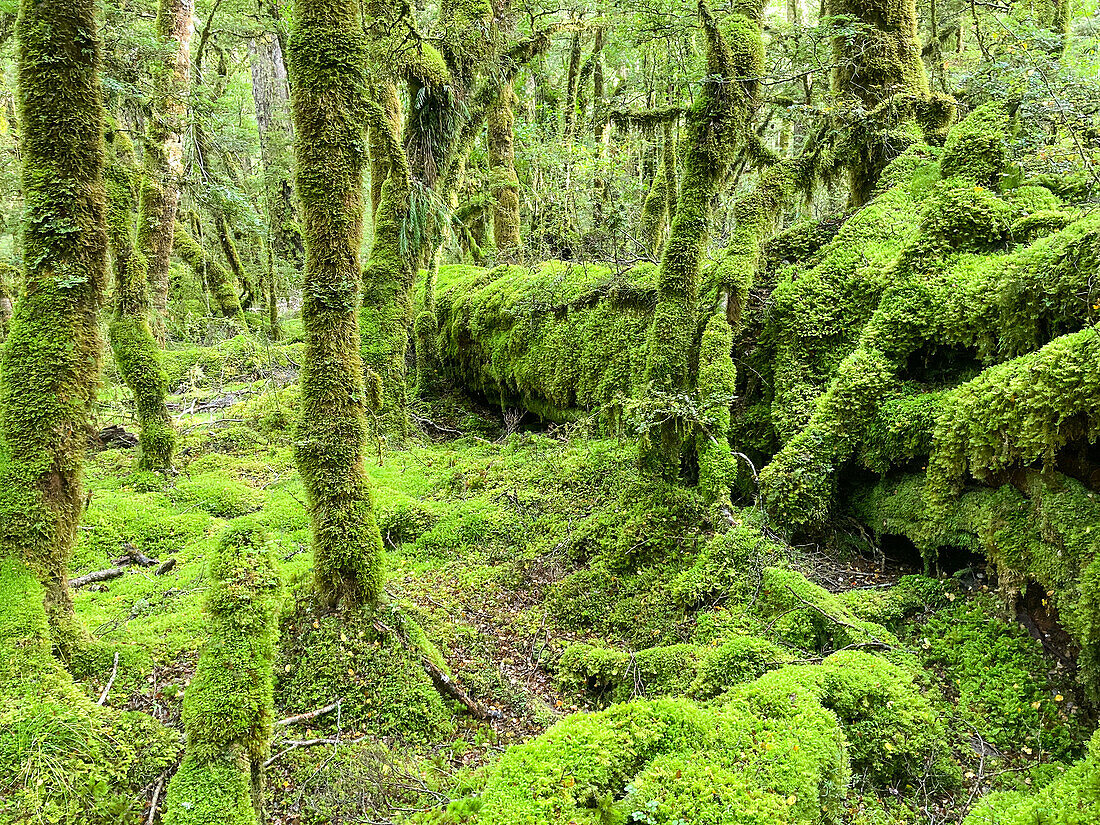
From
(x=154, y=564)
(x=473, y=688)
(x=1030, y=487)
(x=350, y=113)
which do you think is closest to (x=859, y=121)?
(x=1030, y=487)

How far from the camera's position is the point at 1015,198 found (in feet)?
17.7

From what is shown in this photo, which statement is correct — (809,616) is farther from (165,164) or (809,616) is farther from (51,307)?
(165,164)

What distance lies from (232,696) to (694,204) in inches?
225

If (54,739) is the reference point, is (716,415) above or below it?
above

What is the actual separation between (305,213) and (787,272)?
5149 millimetres

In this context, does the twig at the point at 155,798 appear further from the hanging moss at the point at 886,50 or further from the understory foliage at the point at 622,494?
the hanging moss at the point at 886,50

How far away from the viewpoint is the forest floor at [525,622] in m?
3.77

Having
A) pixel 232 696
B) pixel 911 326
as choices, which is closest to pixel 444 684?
pixel 232 696

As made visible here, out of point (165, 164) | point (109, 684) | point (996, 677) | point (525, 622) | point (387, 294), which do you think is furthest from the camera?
point (165, 164)

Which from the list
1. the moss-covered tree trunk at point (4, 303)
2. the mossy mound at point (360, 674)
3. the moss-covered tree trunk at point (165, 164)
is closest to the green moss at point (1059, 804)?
the mossy mound at point (360, 674)

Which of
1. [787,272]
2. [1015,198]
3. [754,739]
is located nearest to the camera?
[754,739]

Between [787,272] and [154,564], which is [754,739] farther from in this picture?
[154,564]

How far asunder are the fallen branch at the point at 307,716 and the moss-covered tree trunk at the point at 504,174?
1179 centimetres

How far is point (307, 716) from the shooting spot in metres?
4.32
